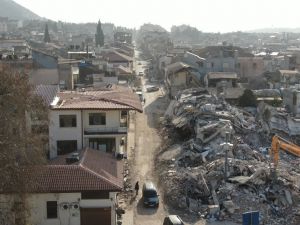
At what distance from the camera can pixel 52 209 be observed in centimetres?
2388

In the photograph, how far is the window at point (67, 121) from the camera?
29.5 m

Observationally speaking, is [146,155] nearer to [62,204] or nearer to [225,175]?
[225,175]

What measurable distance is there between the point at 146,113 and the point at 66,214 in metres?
30.4

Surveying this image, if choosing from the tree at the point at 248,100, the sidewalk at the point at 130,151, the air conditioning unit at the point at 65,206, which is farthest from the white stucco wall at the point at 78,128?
the tree at the point at 248,100

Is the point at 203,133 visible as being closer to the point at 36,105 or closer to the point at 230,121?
the point at 230,121

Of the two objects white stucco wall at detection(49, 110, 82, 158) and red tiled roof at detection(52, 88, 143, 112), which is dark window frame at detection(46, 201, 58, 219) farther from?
red tiled roof at detection(52, 88, 143, 112)

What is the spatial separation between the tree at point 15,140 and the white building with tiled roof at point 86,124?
9.43 m

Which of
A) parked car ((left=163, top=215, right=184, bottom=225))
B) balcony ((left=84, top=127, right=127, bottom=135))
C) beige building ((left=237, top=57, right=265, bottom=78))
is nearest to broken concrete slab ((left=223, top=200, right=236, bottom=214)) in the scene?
parked car ((left=163, top=215, right=184, bottom=225))

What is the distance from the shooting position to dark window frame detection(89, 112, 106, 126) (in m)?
30.0

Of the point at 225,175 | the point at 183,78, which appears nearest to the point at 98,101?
the point at 225,175

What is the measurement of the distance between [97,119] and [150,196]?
5810mm

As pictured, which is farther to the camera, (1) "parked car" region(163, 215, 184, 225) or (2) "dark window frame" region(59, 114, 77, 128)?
(2) "dark window frame" region(59, 114, 77, 128)

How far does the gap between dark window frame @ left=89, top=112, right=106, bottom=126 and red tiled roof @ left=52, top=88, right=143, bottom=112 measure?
1.89 feet

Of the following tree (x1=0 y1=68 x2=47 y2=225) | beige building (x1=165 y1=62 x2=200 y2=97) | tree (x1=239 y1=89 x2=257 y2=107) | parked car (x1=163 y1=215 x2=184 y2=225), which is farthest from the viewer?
beige building (x1=165 y1=62 x2=200 y2=97)
